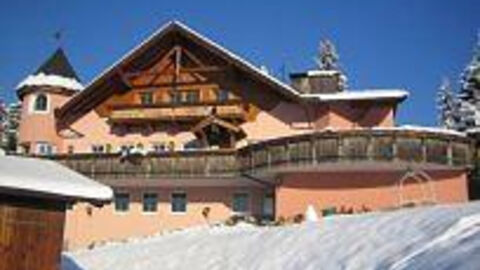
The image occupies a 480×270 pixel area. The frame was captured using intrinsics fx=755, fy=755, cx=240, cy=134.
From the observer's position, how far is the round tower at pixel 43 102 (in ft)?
142

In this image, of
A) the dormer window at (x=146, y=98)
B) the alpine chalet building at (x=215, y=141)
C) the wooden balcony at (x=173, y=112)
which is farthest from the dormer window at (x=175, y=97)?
the dormer window at (x=146, y=98)

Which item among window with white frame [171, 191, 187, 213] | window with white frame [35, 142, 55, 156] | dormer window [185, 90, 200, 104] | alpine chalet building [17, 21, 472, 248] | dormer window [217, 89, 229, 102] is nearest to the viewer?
alpine chalet building [17, 21, 472, 248]

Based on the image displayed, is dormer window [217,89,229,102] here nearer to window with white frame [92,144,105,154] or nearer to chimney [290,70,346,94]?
chimney [290,70,346,94]

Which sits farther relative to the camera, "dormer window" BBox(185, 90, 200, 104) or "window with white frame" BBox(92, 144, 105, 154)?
"window with white frame" BBox(92, 144, 105, 154)

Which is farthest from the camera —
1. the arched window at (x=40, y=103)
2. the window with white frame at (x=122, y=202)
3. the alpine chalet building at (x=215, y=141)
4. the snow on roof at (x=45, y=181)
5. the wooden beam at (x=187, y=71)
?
the arched window at (x=40, y=103)

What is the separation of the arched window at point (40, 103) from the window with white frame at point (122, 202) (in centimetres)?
891

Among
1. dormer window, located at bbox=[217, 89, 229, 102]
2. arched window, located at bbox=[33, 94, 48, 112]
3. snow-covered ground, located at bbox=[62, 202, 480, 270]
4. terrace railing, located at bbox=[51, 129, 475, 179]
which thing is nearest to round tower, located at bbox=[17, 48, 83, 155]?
arched window, located at bbox=[33, 94, 48, 112]

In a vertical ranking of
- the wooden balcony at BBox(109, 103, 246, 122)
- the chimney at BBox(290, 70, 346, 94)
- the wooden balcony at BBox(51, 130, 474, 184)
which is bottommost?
the wooden balcony at BBox(51, 130, 474, 184)

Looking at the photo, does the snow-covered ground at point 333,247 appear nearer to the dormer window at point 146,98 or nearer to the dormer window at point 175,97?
the dormer window at point 175,97

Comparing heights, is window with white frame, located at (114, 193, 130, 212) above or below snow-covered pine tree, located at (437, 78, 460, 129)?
below

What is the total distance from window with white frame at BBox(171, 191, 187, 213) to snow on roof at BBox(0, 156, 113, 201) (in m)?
25.7

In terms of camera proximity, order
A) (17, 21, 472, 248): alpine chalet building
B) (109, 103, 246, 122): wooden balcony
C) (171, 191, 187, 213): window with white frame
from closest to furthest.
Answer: (17, 21, 472, 248): alpine chalet building, (171, 191, 187, 213): window with white frame, (109, 103, 246, 122): wooden balcony

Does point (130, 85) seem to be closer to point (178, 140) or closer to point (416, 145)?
point (178, 140)

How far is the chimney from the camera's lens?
41.3m
